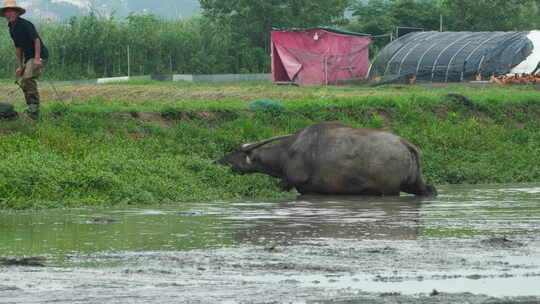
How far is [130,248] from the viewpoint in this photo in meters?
9.48

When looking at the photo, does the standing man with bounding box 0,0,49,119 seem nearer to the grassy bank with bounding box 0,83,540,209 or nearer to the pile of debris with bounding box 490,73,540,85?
the grassy bank with bounding box 0,83,540,209

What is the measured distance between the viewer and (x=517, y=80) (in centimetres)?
3559

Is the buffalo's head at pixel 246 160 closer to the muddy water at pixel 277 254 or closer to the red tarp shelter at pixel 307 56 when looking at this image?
the muddy water at pixel 277 254

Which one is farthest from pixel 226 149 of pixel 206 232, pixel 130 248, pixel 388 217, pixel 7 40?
pixel 7 40

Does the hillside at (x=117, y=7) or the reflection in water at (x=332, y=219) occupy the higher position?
the hillside at (x=117, y=7)

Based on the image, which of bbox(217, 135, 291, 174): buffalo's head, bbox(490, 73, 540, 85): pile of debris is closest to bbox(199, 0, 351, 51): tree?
bbox(490, 73, 540, 85): pile of debris

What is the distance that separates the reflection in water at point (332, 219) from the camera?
1051cm

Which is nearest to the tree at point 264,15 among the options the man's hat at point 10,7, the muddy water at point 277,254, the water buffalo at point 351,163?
the man's hat at point 10,7

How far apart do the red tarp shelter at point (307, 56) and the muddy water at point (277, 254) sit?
90.8 feet

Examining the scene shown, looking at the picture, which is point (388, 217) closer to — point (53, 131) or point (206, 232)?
point (206, 232)

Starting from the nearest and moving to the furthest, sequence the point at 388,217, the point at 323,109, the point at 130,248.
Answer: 1. the point at 130,248
2. the point at 388,217
3. the point at 323,109

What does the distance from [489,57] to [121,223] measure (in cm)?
2841

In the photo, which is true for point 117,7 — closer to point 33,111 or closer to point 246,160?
point 33,111

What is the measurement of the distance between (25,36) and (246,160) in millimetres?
3936
